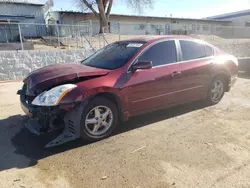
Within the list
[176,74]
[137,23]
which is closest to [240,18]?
[137,23]

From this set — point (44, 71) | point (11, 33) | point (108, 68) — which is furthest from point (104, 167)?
point (11, 33)

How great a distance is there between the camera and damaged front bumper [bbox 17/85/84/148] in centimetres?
316

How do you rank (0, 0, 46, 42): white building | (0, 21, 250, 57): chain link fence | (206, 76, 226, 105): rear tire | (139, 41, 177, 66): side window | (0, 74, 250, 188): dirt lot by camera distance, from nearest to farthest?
(0, 74, 250, 188): dirt lot, (139, 41, 177, 66): side window, (206, 76, 226, 105): rear tire, (0, 21, 250, 57): chain link fence, (0, 0, 46, 42): white building

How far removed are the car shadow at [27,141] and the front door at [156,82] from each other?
1.29ft

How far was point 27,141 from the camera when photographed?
141 inches

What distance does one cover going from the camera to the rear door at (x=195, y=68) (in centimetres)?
450

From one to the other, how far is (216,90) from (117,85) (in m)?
2.87

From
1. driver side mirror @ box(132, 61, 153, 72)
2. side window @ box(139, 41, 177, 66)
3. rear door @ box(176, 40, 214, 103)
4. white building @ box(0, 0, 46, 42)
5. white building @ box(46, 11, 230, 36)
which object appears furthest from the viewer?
white building @ box(46, 11, 230, 36)

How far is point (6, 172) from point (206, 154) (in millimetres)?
2718

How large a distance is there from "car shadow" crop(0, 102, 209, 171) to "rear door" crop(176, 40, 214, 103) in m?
0.51

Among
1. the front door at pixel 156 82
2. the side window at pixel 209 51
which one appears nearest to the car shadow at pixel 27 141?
the front door at pixel 156 82

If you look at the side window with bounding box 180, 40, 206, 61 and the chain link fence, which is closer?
the side window with bounding box 180, 40, 206, 61

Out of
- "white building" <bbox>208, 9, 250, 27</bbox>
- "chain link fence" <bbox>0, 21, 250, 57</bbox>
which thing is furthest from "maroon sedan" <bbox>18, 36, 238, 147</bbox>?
"white building" <bbox>208, 9, 250, 27</bbox>

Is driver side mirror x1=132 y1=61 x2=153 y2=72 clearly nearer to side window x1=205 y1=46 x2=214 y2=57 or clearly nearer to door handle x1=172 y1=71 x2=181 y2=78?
door handle x1=172 y1=71 x2=181 y2=78
